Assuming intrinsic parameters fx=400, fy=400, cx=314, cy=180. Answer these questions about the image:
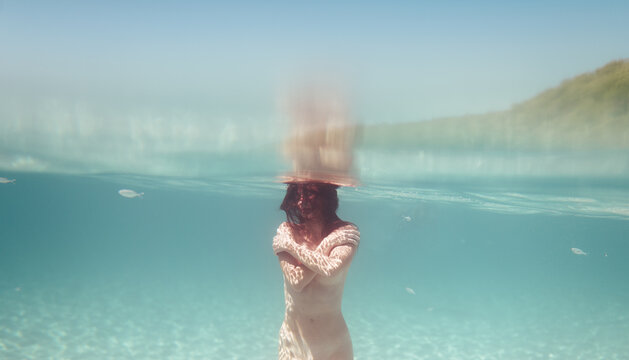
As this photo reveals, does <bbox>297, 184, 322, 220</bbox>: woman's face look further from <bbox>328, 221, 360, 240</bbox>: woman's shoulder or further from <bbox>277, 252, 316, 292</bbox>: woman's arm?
<bbox>277, 252, 316, 292</bbox>: woman's arm

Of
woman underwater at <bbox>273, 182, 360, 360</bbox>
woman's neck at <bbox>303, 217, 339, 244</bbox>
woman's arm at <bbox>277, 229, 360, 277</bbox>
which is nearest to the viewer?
woman's arm at <bbox>277, 229, 360, 277</bbox>

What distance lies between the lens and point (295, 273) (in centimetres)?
381

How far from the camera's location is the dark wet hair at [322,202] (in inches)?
172

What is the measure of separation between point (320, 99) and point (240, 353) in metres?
9.45

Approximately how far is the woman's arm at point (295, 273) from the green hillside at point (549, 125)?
190 inches

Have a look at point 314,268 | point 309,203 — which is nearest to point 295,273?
point 314,268

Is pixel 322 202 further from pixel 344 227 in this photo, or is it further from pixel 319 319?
pixel 319 319

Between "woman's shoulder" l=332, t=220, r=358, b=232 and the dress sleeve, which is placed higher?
"woman's shoulder" l=332, t=220, r=358, b=232

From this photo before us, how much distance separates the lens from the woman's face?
4.33m

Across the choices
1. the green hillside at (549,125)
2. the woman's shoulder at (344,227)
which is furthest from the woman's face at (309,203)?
the green hillside at (549,125)

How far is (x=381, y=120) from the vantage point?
800 cm

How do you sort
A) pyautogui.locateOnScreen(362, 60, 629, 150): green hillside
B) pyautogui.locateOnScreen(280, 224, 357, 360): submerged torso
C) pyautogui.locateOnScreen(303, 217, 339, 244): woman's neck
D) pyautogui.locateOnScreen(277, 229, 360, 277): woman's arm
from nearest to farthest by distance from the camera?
pyautogui.locateOnScreen(277, 229, 360, 277): woman's arm → pyautogui.locateOnScreen(280, 224, 357, 360): submerged torso → pyautogui.locateOnScreen(303, 217, 339, 244): woman's neck → pyautogui.locateOnScreen(362, 60, 629, 150): green hillside

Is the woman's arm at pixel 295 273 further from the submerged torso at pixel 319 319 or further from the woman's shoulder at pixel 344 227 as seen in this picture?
the woman's shoulder at pixel 344 227

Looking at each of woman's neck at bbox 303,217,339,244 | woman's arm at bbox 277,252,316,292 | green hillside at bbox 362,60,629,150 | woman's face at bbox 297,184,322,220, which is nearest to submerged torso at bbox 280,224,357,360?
woman's arm at bbox 277,252,316,292
